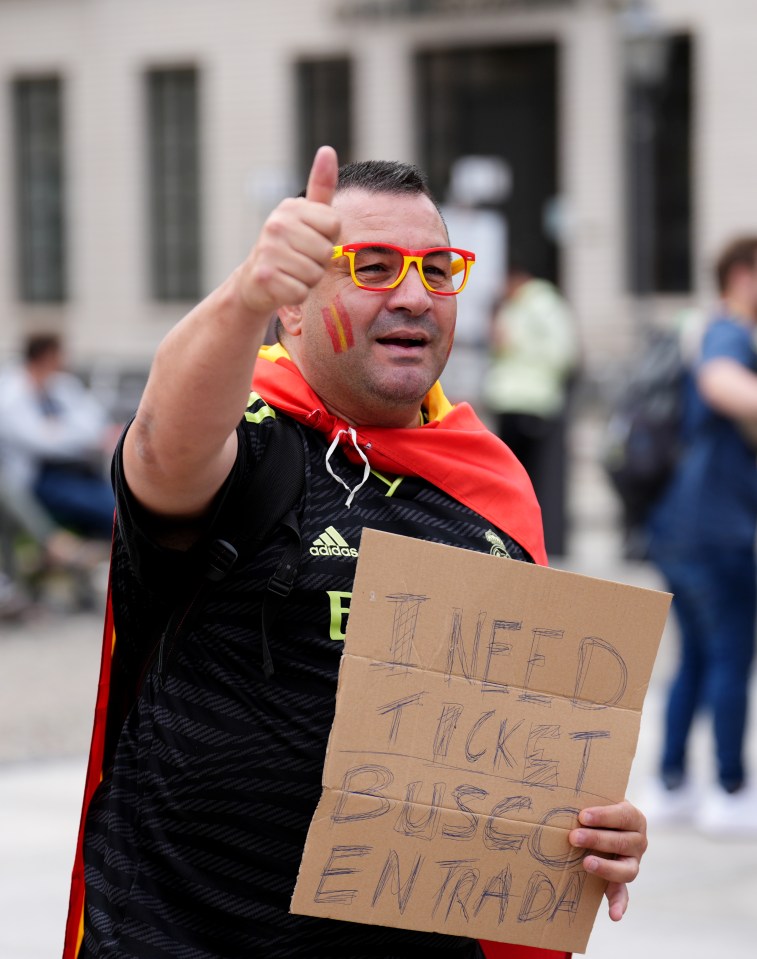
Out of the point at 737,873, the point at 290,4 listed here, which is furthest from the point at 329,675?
the point at 290,4

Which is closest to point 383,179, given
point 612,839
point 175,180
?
point 612,839

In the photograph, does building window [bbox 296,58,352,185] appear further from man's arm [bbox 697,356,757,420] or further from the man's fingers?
the man's fingers

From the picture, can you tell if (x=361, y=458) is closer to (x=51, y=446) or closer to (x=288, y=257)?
(x=288, y=257)

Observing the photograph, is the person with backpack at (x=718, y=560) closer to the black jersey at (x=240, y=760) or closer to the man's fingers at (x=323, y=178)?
the black jersey at (x=240, y=760)

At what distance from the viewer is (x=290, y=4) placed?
2848 centimetres

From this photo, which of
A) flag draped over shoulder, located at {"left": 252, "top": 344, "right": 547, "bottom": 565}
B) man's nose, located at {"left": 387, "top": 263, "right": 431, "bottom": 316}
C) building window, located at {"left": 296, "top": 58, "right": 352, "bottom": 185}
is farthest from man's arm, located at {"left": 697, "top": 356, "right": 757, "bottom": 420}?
building window, located at {"left": 296, "top": 58, "right": 352, "bottom": 185}

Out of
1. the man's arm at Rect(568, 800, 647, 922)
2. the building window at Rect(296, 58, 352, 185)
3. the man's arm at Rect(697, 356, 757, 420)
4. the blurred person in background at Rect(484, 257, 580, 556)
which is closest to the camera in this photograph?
the man's arm at Rect(568, 800, 647, 922)

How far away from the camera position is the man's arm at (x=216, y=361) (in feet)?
6.31

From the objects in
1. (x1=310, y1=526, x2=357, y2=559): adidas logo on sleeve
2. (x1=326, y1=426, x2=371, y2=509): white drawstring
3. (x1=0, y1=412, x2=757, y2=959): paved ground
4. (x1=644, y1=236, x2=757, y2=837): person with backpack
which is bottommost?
(x1=0, y1=412, x2=757, y2=959): paved ground

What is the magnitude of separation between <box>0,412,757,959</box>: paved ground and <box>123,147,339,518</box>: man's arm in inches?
111

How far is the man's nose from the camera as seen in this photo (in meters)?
2.27

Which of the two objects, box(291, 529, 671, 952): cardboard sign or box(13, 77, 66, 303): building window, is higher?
box(13, 77, 66, 303): building window

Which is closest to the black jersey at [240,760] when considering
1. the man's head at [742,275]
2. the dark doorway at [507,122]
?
the man's head at [742,275]

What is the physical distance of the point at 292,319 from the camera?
2426 mm
